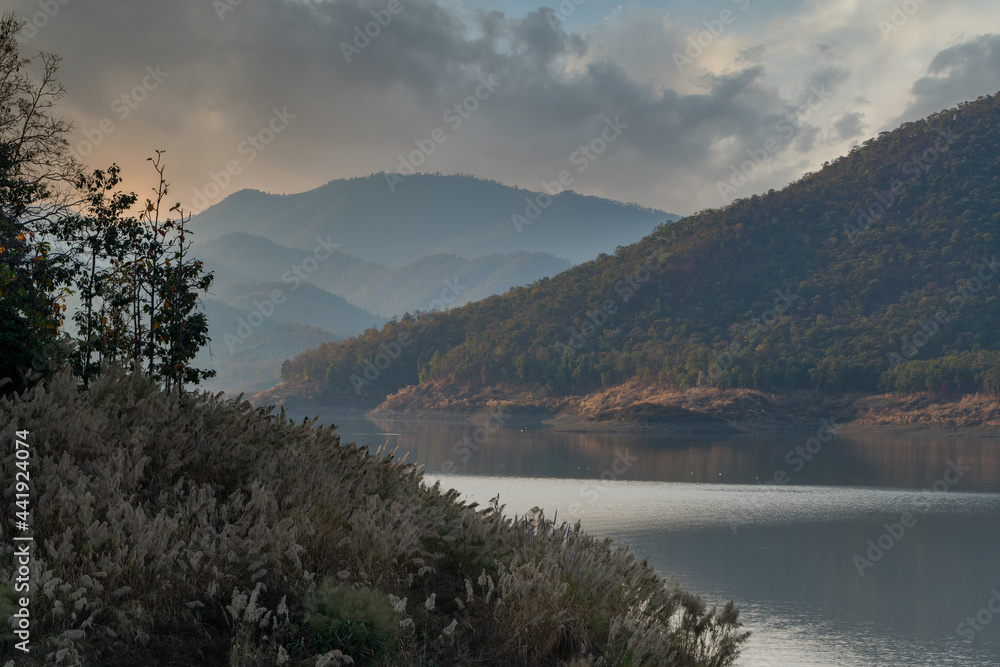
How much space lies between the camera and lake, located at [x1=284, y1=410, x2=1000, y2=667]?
2877 centimetres

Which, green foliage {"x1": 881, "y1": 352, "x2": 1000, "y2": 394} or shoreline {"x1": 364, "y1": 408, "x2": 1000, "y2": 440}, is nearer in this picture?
shoreline {"x1": 364, "y1": 408, "x2": 1000, "y2": 440}

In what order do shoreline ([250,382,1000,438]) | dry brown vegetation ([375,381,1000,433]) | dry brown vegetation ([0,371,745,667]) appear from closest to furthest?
dry brown vegetation ([0,371,745,667]) < dry brown vegetation ([375,381,1000,433]) < shoreline ([250,382,1000,438])

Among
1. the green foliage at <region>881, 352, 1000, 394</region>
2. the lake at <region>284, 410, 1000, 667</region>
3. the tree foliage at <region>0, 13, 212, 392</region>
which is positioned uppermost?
the green foliage at <region>881, 352, 1000, 394</region>

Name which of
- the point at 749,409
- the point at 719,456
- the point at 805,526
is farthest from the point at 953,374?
the point at 805,526

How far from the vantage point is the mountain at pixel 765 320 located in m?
149

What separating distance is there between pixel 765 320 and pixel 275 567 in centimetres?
17122

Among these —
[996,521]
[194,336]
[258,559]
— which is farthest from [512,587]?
[996,521]

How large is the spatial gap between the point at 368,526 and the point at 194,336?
8.97 meters

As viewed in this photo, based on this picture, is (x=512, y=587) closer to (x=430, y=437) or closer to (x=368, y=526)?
(x=368, y=526)

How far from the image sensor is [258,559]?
7000 millimetres

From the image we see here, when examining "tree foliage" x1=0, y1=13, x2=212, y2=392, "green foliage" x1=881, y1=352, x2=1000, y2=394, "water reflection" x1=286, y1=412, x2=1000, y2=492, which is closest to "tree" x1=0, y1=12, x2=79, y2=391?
"tree foliage" x1=0, y1=13, x2=212, y2=392

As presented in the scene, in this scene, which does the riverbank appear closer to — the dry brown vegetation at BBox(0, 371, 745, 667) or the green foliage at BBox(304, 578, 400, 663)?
the dry brown vegetation at BBox(0, 371, 745, 667)

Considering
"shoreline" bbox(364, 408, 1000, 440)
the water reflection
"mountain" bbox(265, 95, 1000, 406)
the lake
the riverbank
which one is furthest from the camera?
"mountain" bbox(265, 95, 1000, 406)

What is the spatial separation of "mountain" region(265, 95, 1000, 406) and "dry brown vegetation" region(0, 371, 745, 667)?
141512 mm
